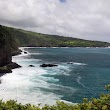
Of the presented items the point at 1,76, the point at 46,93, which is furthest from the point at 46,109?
the point at 1,76

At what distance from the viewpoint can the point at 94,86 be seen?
74125 millimetres

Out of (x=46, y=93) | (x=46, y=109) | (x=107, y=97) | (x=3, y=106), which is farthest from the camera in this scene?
(x=46, y=93)

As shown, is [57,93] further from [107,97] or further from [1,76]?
[107,97]

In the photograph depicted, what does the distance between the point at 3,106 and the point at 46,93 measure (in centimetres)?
3891

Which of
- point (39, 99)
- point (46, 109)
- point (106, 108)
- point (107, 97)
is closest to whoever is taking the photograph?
point (106, 108)

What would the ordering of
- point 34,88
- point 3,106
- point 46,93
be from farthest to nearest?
point 34,88, point 46,93, point 3,106

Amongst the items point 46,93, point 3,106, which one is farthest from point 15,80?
point 3,106

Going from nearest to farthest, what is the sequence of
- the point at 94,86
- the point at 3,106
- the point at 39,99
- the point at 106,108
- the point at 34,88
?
the point at 106,108 → the point at 3,106 → the point at 39,99 → the point at 34,88 → the point at 94,86

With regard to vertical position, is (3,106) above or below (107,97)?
below

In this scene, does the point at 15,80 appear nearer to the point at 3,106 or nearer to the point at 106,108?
the point at 3,106

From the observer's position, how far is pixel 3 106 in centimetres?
2186

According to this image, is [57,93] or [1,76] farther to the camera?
[1,76]

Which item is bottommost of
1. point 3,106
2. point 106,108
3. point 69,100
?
point 69,100

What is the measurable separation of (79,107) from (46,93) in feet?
139
